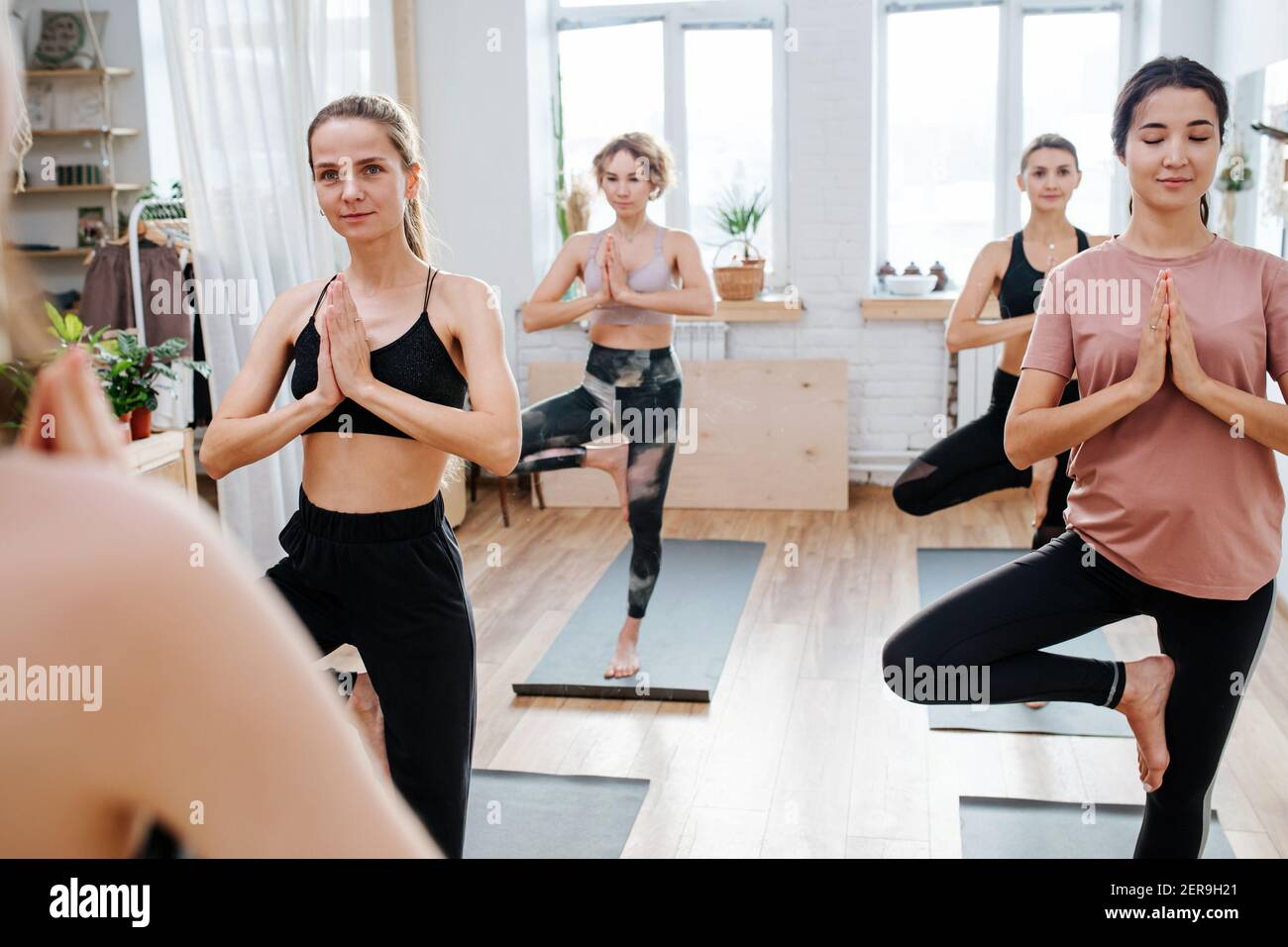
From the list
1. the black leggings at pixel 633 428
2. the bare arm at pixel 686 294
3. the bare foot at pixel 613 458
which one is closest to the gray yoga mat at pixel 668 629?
the black leggings at pixel 633 428

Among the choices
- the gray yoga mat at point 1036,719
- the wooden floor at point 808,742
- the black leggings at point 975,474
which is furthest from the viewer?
the black leggings at point 975,474

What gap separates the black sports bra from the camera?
2.00m

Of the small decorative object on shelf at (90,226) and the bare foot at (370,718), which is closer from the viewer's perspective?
→ the bare foot at (370,718)

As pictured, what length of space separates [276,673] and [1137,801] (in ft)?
9.12

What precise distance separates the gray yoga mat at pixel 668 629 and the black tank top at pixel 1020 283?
1344 millimetres

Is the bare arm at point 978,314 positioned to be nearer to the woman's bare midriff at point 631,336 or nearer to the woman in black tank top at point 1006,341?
the woman in black tank top at point 1006,341

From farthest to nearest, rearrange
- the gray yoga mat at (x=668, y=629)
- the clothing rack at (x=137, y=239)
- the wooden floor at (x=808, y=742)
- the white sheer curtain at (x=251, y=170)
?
the clothing rack at (x=137, y=239) < the white sheer curtain at (x=251, y=170) < the gray yoga mat at (x=668, y=629) < the wooden floor at (x=808, y=742)

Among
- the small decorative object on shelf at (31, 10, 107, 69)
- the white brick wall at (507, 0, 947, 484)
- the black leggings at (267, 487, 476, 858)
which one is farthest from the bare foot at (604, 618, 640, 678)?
the small decorative object on shelf at (31, 10, 107, 69)

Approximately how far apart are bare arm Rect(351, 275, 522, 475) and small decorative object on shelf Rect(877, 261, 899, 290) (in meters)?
4.28

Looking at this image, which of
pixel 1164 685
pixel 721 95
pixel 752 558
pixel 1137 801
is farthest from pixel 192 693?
pixel 721 95

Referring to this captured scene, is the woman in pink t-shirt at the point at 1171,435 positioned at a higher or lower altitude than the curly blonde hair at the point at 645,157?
lower

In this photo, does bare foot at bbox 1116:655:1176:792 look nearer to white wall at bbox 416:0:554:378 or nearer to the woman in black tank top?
the woman in black tank top

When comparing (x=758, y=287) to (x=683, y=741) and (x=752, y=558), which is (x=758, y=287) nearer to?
(x=752, y=558)

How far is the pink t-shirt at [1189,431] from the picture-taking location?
77.4 inches
